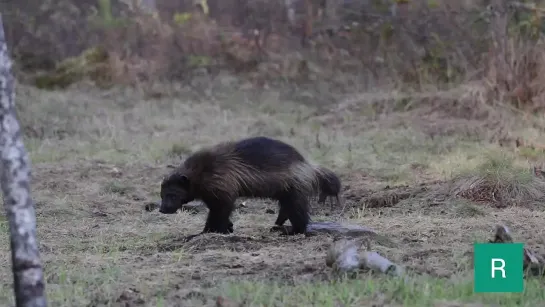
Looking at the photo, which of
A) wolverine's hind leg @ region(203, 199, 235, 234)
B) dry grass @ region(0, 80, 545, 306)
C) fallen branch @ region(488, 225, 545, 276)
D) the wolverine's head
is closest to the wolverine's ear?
the wolverine's head

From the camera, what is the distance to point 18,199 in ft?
16.2

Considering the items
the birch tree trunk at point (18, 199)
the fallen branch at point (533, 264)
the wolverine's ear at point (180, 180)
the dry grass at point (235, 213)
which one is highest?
the birch tree trunk at point (18, 199)

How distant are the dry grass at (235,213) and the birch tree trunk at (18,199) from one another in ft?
2.24

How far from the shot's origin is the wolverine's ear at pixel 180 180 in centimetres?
834

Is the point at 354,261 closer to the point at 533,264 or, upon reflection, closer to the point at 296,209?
the point at 533,264

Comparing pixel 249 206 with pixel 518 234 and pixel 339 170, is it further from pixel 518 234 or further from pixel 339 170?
pixel 518 234

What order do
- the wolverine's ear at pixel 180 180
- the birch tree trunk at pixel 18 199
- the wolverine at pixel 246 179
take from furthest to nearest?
the wolverine's ear at pixel 180 180 < the wolverine at pixel 246 179 < the birch tree trunk at pixel 18 199

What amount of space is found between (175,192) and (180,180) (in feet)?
0.44

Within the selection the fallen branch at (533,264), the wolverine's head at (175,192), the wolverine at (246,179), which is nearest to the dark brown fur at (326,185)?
the wolverine at (246,179)

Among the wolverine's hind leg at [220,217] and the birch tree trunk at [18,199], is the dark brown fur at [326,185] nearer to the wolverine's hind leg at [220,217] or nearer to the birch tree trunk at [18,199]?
the wolverine's hind leg at [220,217]

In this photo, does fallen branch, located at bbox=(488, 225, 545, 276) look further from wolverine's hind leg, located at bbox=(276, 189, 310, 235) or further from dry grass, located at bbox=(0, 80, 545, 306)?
wolverine's hind leg, located at bbox=(276, 189, 310, 235)

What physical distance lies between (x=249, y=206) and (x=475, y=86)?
259 inches

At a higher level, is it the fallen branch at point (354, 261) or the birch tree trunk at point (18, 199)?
the birch tree trunk at point (18, 199)

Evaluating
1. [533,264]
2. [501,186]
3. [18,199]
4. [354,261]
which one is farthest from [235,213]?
[18,199]
